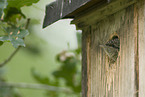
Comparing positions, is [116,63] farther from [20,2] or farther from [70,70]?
[70,70]

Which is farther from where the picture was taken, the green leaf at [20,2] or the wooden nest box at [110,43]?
the green leaf at [20,2]

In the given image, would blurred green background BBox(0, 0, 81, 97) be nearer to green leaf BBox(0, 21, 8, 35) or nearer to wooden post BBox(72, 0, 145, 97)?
green leaf BBox(0, 21, 8, 35)

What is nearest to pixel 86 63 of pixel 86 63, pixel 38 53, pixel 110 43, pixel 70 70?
pixel 86 63

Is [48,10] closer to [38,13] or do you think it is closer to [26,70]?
[38,13]

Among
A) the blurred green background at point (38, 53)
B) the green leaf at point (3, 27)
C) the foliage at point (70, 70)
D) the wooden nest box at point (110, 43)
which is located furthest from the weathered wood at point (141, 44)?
the blurred green background at point (38, 53)

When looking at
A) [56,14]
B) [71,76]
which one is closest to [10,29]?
[56,14]

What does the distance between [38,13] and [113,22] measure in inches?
31.1

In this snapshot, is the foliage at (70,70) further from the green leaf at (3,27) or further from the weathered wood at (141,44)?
the weathered wood at (141,44)

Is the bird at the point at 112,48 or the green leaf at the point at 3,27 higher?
the green leaf at the point at 3,27

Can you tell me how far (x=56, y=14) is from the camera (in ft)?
6.35

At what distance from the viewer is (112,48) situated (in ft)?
5.96

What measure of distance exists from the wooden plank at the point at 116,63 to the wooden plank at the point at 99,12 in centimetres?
3

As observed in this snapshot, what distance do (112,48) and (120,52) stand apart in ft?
0.28

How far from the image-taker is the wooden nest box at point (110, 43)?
162 cm
